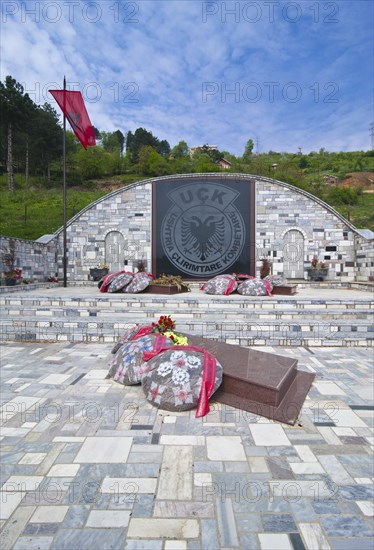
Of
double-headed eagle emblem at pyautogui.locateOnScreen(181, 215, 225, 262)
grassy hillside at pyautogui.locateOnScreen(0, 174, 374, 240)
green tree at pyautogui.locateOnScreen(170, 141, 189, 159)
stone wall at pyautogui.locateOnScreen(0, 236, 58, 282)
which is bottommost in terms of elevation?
stone wall at pyautogui.locateOnScreen(0, 236, 58, 282)

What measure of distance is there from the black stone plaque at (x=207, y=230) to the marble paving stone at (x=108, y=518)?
1286 centimetres

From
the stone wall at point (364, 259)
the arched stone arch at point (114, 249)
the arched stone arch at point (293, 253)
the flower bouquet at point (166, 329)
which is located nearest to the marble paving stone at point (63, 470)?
the flower bouquet at point (166, 329)

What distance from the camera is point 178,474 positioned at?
239cm

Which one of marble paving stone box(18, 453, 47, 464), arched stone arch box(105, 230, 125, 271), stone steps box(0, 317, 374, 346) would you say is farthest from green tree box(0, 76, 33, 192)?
marble paving stone box(18, 453, 47, 464)

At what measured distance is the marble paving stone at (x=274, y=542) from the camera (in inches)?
69.4

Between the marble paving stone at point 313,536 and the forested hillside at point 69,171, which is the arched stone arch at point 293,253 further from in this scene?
the marble paving stone at point 313,536

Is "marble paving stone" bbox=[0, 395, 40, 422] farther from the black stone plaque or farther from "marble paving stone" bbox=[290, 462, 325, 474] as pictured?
the black stone plaque

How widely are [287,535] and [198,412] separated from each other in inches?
61.7

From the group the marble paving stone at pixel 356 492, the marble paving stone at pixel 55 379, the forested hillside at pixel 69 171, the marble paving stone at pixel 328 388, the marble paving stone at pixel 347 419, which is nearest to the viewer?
the marble paving stone at pixel 356 492

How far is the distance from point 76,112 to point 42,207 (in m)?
15.7

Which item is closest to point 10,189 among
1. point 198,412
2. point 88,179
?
point 88,179

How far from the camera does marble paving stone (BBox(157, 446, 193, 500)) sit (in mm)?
2180

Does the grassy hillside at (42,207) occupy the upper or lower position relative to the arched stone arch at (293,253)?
upper

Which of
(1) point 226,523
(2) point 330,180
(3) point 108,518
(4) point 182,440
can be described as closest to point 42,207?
(4) point 182,440
